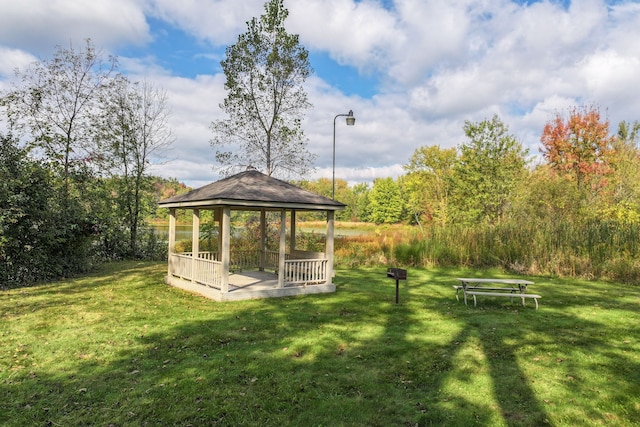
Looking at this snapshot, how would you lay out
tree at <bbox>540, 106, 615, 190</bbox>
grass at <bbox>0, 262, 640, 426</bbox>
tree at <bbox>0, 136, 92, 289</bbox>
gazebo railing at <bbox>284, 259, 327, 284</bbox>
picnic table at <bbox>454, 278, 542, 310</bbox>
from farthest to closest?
tree at <bbox>540, 106, 615, 190</bbox>
gazebo railing at <bbox>284, 259, 327, 284</bbox>
tree at <bbox>0, 136, 92, 289</bbox>
picnic table at <bbox>454, 278, 542, 310</bbox>
grass at <bbox>0, 262, 640, 426</bbox>

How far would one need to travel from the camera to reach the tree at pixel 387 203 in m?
61.5

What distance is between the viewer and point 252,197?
9.15 metres

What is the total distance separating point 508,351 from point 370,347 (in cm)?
193

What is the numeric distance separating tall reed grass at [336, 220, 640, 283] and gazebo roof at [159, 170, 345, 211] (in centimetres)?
621

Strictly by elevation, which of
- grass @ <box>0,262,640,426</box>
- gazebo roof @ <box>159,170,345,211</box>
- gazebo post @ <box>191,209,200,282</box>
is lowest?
grass @ <box>0,262,640,426</box>

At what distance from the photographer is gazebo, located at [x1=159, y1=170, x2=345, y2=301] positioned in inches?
360

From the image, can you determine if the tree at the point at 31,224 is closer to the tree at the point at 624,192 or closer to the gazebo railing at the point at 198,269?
the gazebo railing at the point at 198,269

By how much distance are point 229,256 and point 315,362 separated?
5.77 meters

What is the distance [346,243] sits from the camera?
61.2 feet

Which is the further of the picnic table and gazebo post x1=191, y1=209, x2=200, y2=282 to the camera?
gazebo post x1=191, y1=209, x2=200, y2=282

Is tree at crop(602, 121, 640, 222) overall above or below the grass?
above

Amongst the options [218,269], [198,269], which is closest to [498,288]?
[218,269]

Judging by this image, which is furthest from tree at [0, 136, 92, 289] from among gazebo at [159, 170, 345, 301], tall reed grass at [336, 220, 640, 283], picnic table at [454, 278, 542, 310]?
picnic table at [454, 278, 542, 310]

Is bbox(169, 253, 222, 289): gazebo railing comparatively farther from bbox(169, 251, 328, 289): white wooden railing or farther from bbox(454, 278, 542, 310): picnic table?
bbox(454, 278, 542, 310): picnic table
